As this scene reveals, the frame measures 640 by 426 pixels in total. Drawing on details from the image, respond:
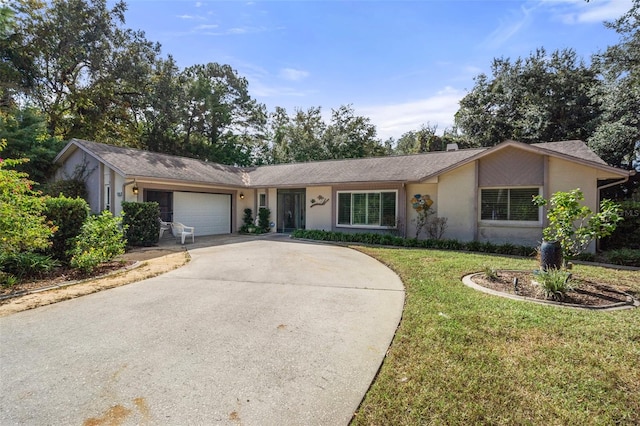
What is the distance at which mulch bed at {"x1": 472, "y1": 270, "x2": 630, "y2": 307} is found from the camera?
17.6ft

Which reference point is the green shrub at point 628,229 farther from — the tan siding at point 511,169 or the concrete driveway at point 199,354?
the concrete driveway at point 199,354

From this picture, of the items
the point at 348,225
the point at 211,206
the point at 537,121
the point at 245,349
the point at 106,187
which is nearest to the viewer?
the point at 245,349

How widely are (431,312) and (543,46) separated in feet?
82.1

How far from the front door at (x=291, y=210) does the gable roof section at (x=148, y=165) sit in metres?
2.34

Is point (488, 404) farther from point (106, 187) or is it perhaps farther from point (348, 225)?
point (106, 187)

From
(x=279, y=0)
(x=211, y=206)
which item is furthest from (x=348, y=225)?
(x=279, y=0)

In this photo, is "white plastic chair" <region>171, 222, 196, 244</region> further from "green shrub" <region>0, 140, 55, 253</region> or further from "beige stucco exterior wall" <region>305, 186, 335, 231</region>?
"green shrub" <region>0, 140, 55, 253</region>

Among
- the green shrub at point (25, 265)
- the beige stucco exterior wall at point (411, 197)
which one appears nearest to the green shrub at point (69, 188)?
the green shrub at point (25, 265)

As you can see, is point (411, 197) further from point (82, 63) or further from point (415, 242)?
point (82, 63)

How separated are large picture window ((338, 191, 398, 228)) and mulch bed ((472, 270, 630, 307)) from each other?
23.7ft

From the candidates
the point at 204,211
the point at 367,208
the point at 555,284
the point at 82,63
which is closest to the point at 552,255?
the point at 555,284

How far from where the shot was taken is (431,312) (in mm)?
4820

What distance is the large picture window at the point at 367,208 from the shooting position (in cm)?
1418

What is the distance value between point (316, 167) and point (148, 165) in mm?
8296
